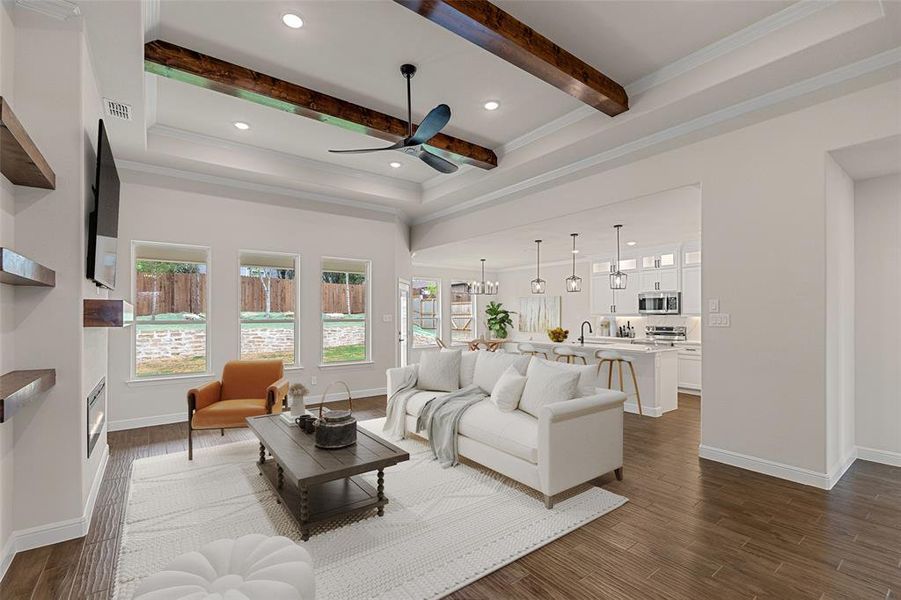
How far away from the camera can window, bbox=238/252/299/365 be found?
19.2 ft

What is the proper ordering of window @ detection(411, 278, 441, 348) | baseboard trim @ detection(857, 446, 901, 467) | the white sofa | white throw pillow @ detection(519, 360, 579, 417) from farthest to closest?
window @ detection(411, 278, 441, 348), baseboard trim @ detection(857, 446, 901, 467), white throw pillow @ detection(519, 360, 579, 417), the white sofa

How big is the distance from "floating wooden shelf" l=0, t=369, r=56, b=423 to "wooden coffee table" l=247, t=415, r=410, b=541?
1.25 metres

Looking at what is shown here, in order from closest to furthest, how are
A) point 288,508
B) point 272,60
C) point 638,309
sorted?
point 288,508 → point 272,60 → point 638,309

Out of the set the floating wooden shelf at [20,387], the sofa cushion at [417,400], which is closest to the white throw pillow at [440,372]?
the sofa cushion at [417,400]

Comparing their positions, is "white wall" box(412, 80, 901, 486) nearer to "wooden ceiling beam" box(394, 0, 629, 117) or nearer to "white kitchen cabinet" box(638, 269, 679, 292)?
"wooden ceiling beam" box(394, 0, 629, 117)

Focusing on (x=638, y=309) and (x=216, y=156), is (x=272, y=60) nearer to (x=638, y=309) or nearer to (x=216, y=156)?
(x=216, y=156)

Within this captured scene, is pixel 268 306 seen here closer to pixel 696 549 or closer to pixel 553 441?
pixel 553 441

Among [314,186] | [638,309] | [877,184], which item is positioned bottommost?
[638,309]

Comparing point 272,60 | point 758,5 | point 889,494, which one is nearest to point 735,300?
point 889,494

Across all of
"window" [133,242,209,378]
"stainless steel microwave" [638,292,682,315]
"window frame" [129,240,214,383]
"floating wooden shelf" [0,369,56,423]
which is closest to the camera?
"floating wooden shelf" [0,369,56,423]

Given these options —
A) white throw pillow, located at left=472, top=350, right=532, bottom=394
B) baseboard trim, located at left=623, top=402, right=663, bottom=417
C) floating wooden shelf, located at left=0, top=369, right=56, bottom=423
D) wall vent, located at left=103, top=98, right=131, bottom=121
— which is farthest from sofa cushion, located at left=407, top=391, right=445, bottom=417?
wall vent, located at left=103, top=98, right=131, bottom=121

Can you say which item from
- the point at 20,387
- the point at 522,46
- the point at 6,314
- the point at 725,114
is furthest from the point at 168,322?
the point at 725,114

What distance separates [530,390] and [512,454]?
23.3 inches

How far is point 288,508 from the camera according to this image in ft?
8.87
